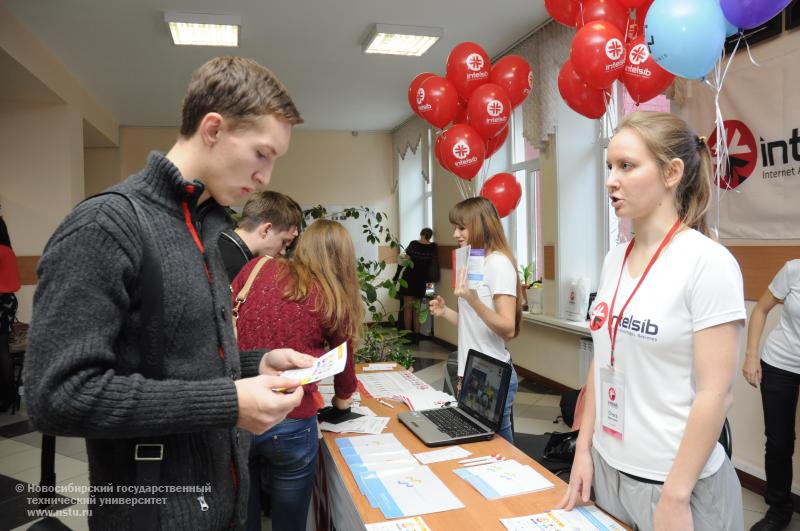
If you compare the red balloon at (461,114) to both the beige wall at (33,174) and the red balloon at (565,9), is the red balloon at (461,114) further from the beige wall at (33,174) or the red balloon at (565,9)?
the beige wall at (33,174)

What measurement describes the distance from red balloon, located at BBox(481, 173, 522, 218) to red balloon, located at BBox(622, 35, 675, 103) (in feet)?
3.93

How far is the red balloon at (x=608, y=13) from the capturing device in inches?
108

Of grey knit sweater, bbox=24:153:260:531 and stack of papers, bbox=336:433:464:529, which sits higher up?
grey knit sweater, bbox=24:153:260:531

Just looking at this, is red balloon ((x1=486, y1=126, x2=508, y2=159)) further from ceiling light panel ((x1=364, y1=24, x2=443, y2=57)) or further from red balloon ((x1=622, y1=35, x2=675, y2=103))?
ceiling light panel ((x1=364, y1=24, x2=443, y2=57))

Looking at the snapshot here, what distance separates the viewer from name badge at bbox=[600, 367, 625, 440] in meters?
1.18

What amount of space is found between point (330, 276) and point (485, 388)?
2.15 ft

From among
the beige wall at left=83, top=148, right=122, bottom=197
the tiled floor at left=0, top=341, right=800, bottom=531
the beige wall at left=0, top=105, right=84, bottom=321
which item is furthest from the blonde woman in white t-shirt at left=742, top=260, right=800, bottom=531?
the beige wall at left=83, top=148, right=122, bottom=197

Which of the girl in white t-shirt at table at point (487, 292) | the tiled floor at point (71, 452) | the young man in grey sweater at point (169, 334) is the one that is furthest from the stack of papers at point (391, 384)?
the young man in grey sweater at point (169, 334)

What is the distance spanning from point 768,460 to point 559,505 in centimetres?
181

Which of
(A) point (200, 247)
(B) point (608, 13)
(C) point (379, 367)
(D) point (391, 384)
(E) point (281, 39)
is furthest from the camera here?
(E) point (281, 39)

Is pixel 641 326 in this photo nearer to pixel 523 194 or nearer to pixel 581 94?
pixel 581 94

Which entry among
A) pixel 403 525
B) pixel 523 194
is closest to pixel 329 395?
pixel 403 525

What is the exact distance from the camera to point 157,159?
87cm

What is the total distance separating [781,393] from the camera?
7.91 ft
